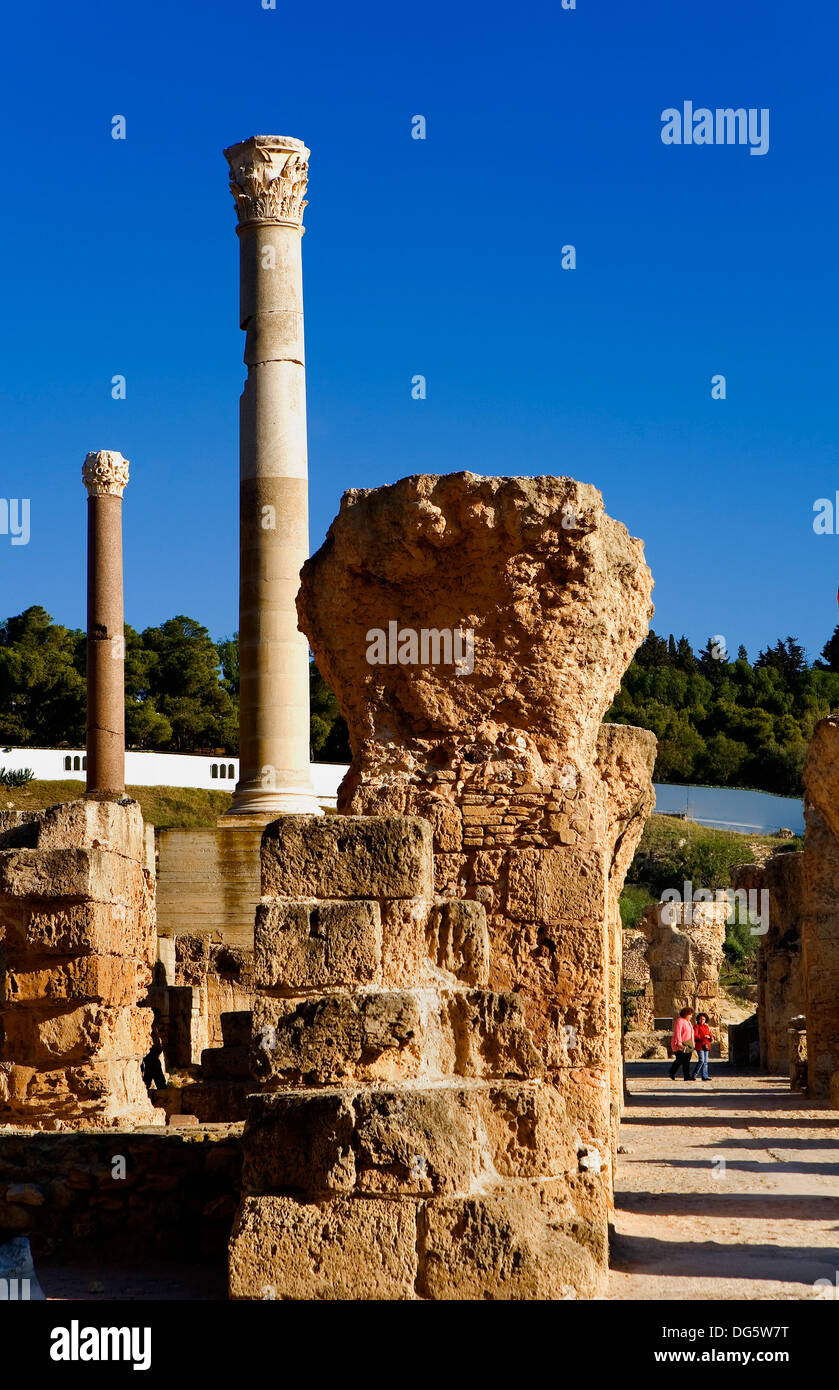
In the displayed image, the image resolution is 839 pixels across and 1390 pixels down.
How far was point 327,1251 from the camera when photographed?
17.4 feet

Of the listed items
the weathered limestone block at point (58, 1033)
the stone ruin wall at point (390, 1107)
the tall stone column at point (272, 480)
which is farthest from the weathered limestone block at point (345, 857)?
the tall stone column at point (272, 480)

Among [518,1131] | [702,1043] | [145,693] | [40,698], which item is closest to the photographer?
[518,1131]

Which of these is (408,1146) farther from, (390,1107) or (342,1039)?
(342,1039)

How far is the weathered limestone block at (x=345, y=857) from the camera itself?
6.04 m

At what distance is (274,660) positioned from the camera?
61.1ft

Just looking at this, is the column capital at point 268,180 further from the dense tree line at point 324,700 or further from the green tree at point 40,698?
the green tree at point 40,698

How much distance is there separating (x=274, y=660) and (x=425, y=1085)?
1308cm

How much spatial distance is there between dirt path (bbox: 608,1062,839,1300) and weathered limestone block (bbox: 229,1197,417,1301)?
46.4 inches

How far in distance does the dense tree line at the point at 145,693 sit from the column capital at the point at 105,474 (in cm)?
2423

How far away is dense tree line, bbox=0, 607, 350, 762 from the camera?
48.4 m

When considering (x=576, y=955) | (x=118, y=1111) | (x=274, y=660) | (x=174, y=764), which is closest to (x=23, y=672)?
(x=174, y=764)

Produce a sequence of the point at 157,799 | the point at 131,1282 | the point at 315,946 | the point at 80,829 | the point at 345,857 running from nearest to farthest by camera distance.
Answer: the point at 315,946, the point at 345,857, the point at 131,1282, the point at 80,829, the point at 157,799

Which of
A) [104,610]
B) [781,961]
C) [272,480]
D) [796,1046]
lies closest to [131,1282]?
[272,480]
